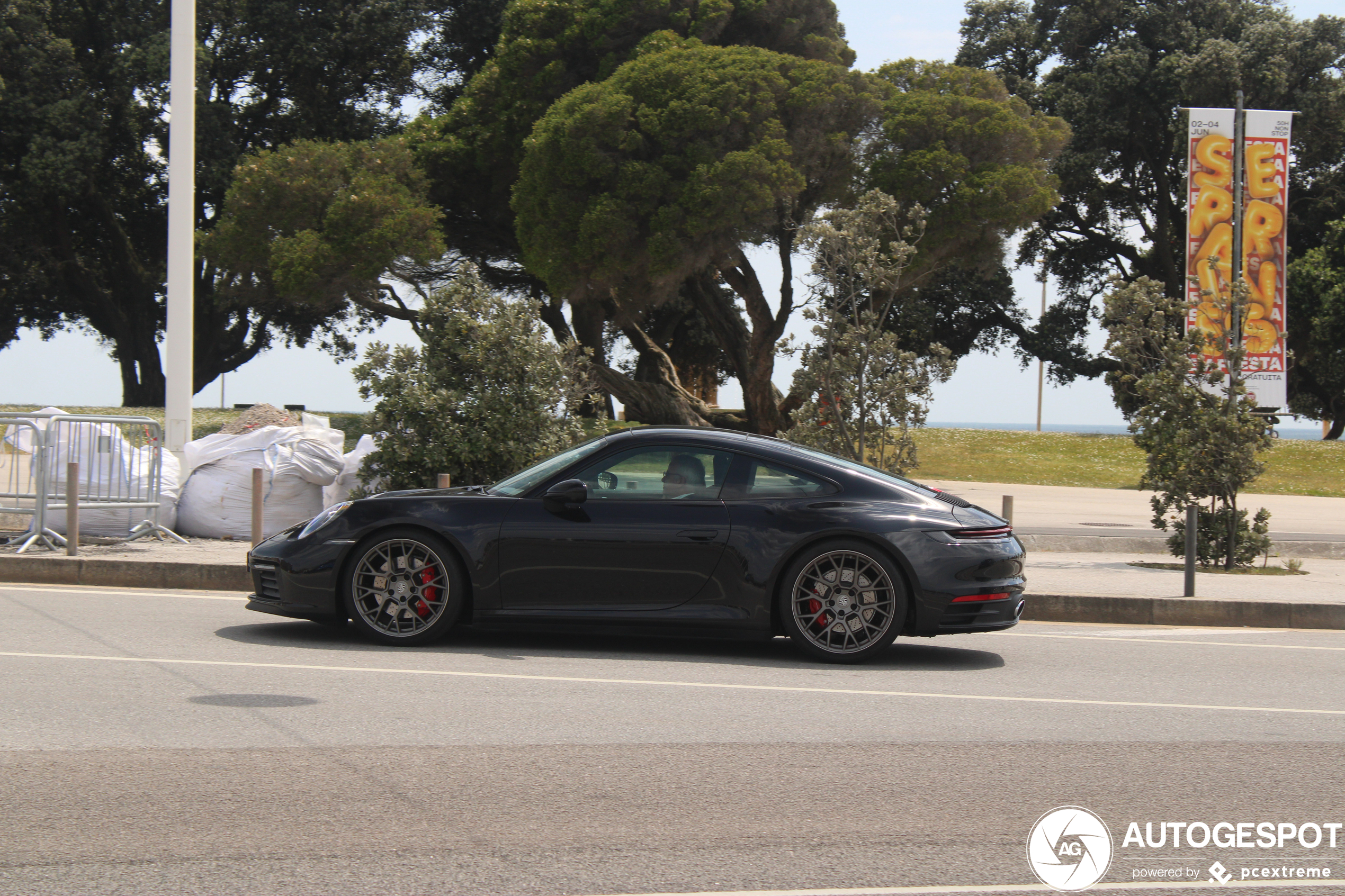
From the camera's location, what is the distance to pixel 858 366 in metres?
15.6

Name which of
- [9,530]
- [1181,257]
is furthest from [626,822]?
[1181,257]

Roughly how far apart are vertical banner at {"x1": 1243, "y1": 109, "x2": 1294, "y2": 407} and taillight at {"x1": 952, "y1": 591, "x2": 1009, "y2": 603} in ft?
86.7

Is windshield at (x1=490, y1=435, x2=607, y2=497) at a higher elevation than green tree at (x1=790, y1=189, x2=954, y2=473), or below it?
below

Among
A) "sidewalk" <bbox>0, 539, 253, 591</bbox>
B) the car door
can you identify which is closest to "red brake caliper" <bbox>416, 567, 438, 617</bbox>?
the car door

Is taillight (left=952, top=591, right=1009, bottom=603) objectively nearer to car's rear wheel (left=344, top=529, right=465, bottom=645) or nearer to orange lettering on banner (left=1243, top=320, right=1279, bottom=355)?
car's rear wheel (left=344, top=529, right=465, bottom=645)

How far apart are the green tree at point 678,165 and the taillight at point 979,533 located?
21.2 metres

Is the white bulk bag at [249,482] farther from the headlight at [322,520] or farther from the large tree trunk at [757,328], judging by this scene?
the large tree trunk at [757,328]

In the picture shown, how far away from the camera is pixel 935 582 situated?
23.8ft

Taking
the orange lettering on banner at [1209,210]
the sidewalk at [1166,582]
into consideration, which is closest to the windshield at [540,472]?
the sidewalk at [1166,582]

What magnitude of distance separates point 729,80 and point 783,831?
26.6 meters

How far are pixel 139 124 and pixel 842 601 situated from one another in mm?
37415

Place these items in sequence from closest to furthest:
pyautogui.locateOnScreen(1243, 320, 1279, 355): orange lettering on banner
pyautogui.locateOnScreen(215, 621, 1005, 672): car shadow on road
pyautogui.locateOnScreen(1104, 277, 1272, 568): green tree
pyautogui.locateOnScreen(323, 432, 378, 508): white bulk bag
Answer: pyautogui.locateOnScreen(215, 621, 1005, 672): car shadow on road → pyautogui.locateOnScreen(1104, 277, 1272, 568): green tree → pyautogui.locateOnScreen(323, 432, 378, 508): white bulk bag → pyautogui.locateOnScreen(1243, 320, 1279, 355): orange lettering on banner

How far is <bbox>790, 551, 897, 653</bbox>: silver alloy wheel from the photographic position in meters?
7.35

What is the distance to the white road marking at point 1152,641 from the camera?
8781 mm
